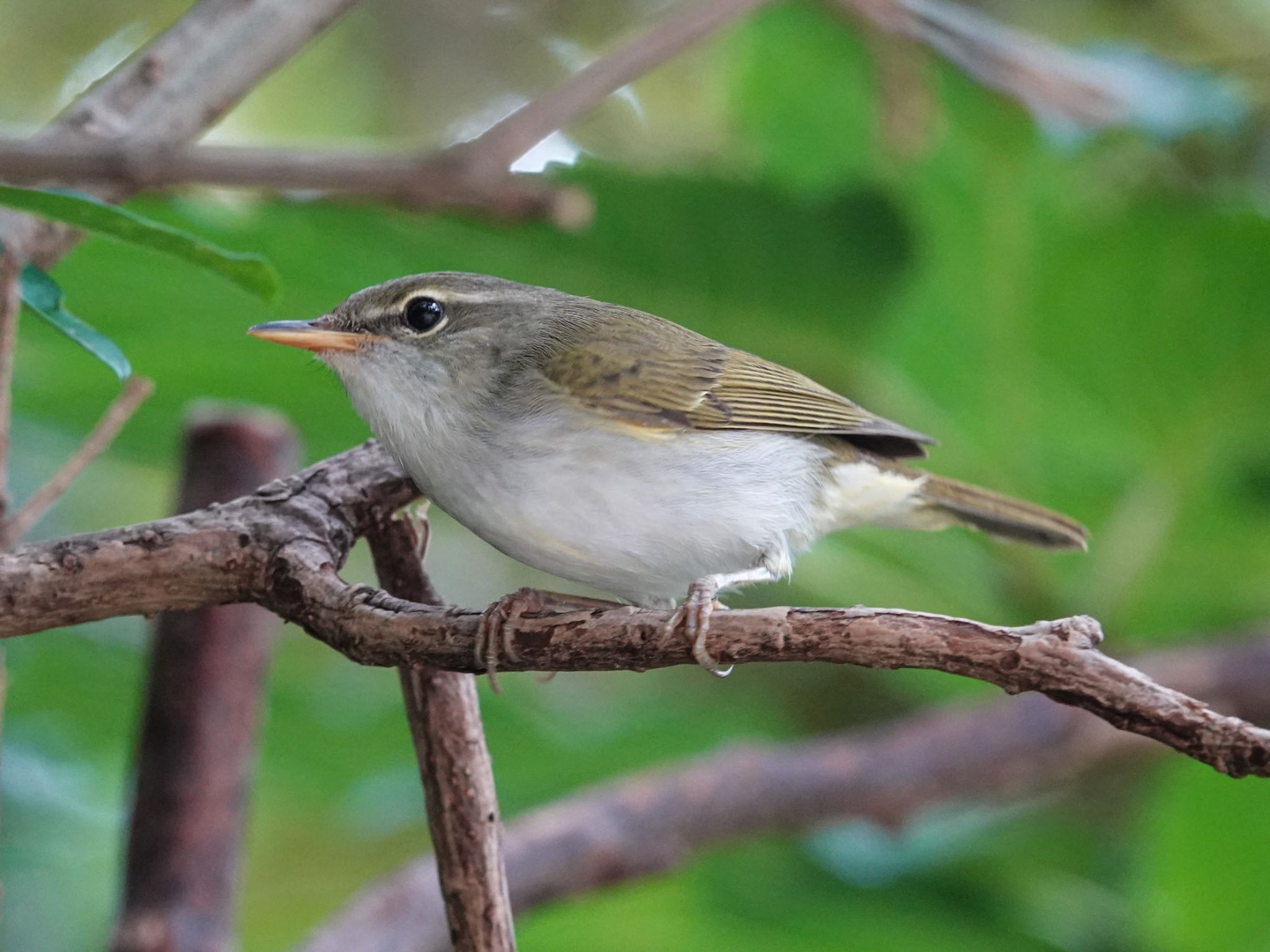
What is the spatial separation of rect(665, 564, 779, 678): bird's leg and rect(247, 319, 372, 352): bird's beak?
687 mm

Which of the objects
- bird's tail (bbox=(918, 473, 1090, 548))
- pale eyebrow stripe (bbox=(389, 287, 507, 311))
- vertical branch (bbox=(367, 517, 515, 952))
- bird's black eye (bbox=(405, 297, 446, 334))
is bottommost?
vertical branch (bbox=(367, 517, 515, 952))

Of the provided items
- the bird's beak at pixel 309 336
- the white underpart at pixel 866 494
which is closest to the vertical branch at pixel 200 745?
the bird's beak at pixel 309 336

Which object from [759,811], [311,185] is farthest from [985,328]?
[311,185]

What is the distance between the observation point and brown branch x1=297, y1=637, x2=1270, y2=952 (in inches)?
109

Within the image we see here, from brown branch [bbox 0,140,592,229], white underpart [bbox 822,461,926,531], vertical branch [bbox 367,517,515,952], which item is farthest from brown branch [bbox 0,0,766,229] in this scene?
white underpart [bbox 822,461,926,531]

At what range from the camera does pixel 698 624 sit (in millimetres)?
1308

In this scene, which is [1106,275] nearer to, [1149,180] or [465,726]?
[1149,180]

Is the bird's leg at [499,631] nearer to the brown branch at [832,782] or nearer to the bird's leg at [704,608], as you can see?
the bird's leg at [704,608]

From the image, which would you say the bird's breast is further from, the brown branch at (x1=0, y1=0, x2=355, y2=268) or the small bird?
the brown branch at (x1=0, y1=0, x2=355, y2=268)

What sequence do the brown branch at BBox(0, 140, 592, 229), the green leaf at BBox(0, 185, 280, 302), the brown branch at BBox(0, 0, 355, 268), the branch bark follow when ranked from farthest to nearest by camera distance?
the brown branch at BBox(0, 0, 355, 268), the green leaf at BBox(0, 185, 280, 302), the branch bark, the brown branch at BBox(0, 140, 592, 229)

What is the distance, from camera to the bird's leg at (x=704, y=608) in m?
1.24

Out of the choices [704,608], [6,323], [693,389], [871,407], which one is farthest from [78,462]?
[871,407]

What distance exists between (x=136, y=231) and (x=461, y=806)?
2.41ft

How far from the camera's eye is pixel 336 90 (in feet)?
17.4
